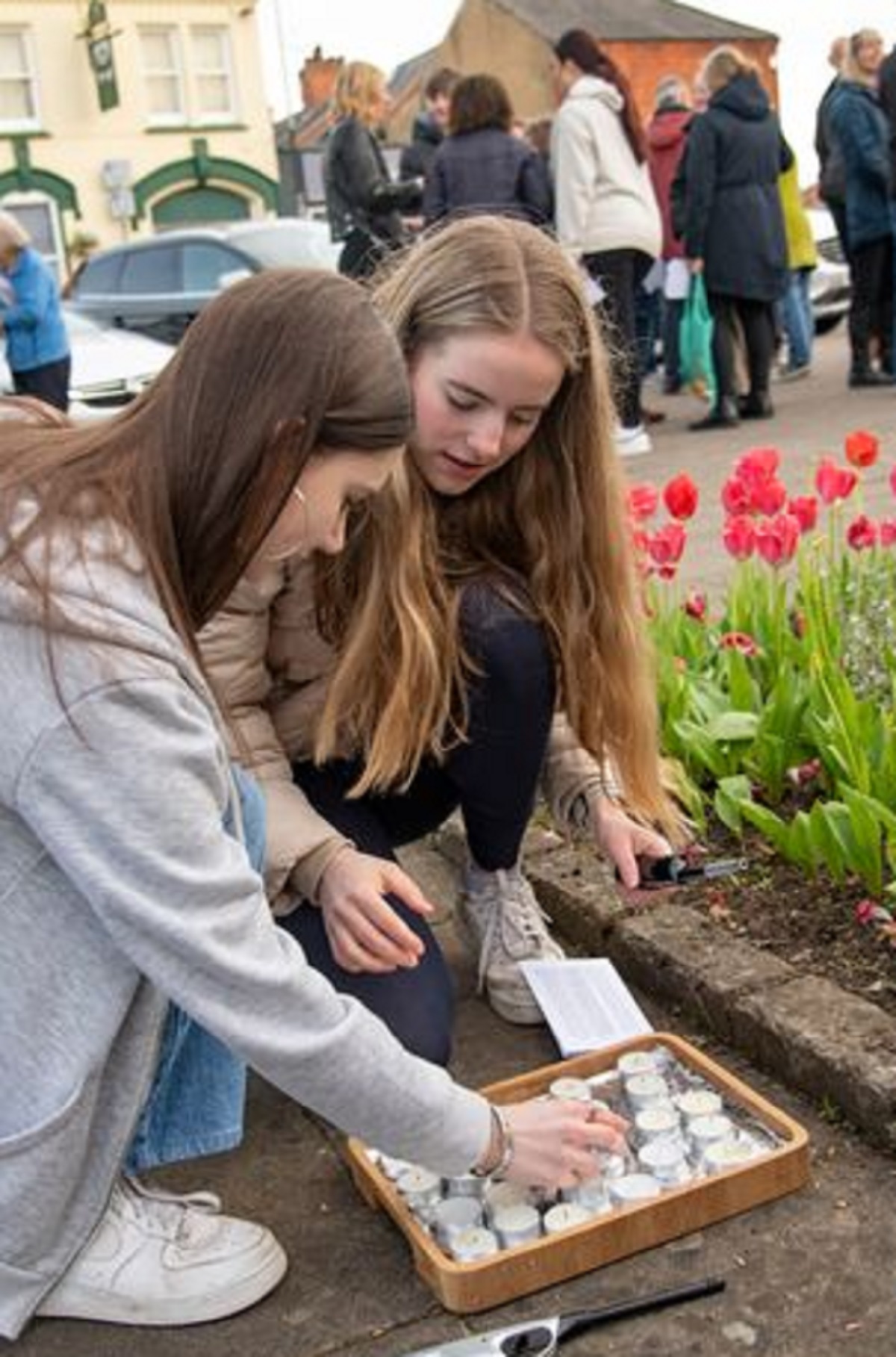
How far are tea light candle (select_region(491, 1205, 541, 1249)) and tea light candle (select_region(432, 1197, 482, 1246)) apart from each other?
0.09ft

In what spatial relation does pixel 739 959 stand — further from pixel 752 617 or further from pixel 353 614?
pixel 752 617

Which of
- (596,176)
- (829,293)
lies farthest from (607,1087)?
(829,293)

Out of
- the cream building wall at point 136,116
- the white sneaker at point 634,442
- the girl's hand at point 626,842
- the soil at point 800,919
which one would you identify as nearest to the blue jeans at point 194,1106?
the girl's hand at point 626,842

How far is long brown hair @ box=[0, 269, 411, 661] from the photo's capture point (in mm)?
1536

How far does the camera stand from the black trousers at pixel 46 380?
781 centimetres

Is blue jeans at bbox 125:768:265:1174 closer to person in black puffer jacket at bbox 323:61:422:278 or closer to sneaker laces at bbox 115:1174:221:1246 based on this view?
sneaker laces at bbox 115:1174:221:1246

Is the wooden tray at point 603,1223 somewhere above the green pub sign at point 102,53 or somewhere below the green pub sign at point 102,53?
below

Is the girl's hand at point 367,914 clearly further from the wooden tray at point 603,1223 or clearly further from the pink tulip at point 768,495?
the pink tulip at point 768,495

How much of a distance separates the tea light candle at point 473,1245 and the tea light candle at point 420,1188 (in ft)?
0.24

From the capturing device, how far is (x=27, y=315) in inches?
302

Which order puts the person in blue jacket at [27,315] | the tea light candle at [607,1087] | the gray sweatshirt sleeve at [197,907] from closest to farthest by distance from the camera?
the gray sweatshirt sleeve at [197,907] < the tea light candle at [607,1087] < the person in blue jacket at [27,315]

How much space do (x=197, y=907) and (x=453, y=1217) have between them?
606 mm

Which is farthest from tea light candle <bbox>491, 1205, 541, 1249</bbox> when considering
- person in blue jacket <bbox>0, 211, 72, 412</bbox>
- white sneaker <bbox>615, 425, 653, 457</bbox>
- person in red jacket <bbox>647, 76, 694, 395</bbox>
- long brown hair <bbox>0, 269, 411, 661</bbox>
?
person in red jacket <bbox>647, 76, 694, 395</bbox>

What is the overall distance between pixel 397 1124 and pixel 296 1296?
417 millimetres
